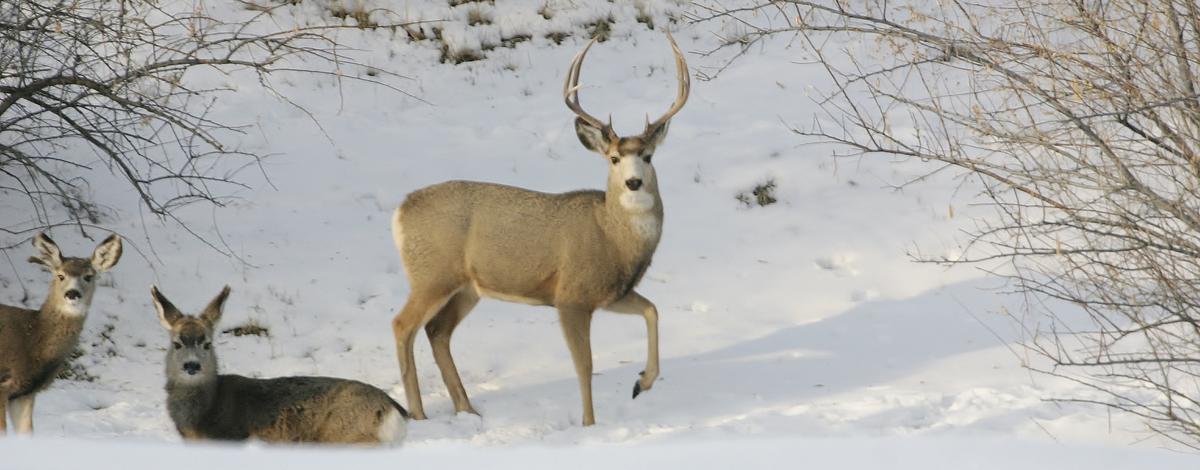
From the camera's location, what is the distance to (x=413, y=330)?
10.4 meters

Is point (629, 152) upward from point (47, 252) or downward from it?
upward

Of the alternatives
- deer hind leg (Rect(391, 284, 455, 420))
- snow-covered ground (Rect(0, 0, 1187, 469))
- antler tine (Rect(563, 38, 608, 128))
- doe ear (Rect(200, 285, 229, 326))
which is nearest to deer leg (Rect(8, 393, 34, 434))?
snow-covered ground (Rect(0, 0, 1187, 469))

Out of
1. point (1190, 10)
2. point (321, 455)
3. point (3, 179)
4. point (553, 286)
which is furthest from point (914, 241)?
point (321, 455)

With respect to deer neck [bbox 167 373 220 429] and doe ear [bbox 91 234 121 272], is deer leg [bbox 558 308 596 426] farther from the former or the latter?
doe ear [bbox 91 234 121 272]

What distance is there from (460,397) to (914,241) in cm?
446

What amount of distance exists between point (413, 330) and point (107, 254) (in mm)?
1909

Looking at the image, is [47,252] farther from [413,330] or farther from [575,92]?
[575,92]

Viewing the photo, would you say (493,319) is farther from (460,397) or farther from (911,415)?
(911,415)

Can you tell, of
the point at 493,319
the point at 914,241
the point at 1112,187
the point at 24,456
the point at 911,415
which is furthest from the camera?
the point at 914,241

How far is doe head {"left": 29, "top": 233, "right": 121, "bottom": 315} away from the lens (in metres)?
9.65

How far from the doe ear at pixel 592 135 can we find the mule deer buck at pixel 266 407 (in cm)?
235

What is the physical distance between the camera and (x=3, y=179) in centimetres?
1359

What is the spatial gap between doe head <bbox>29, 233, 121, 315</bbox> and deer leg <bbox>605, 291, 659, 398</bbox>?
3.08m

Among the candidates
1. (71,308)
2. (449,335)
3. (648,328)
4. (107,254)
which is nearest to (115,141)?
(107,254)
